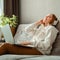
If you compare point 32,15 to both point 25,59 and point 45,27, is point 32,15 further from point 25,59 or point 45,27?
point 25,59

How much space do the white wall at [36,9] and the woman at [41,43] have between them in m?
0.55

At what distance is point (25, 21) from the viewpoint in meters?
3.98

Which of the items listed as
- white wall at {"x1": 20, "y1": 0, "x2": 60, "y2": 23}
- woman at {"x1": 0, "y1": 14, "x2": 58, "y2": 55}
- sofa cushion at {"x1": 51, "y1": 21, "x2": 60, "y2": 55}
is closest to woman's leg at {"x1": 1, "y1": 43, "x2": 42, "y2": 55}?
woman at {"x1": 0, "y1": 14, "x2": 58, "y2": 55}

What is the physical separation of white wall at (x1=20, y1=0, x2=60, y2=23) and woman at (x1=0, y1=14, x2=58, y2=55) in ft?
1.82

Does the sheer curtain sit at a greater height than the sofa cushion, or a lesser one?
greater

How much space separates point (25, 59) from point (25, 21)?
221 cm

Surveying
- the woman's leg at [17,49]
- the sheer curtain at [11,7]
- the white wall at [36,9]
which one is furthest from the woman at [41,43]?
the sheer curtain at [11,7]

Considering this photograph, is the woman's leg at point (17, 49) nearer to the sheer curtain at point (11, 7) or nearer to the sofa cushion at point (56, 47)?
the sofa cushion at point (56, 47)

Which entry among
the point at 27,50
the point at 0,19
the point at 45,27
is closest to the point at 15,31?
the point at 0,19

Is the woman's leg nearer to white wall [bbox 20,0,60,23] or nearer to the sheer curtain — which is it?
white wall [bbox 20,0,60,23]

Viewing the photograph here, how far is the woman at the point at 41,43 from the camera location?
8.01ft

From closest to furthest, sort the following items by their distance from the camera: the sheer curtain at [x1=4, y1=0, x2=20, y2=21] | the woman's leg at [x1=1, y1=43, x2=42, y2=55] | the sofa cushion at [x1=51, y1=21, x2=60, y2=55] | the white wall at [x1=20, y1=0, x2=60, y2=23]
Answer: the woman's leg at [x1=1, y1=43, x2=42, y2=55] < the sofa cushion at [x1=51, y1=21, x2=60, y2=55] < the white wall at [x1=20, y1=0, x2=60, y2=23] < the sheer curtain at [x1=4, y1=0, x2=20, y2=21]

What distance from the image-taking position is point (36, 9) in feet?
12.5

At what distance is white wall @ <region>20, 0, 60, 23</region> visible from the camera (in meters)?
3.53
